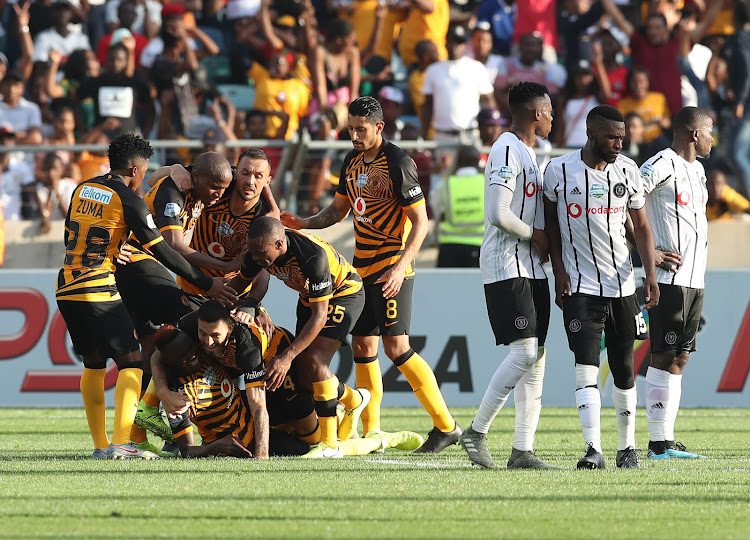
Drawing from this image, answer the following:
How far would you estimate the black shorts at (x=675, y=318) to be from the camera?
8.28 meters

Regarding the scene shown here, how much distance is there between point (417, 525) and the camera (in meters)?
5.19

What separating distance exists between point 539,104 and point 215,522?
10.9ft

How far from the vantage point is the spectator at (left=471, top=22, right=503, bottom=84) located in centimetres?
1638

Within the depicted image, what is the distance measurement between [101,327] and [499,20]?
34.9 ft

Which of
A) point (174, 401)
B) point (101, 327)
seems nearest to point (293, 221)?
point (101, 327)

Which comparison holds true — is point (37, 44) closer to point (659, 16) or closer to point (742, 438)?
point (659, 16)

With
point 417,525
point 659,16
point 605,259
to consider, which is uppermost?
point 659,16

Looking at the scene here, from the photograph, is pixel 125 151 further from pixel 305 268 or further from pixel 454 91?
pixel 454 91

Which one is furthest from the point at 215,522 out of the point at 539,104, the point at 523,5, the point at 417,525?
the point at 523,5

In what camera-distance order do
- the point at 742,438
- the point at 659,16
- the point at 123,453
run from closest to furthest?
the point at 123,453 < the point at 742,438 < the point at 659,16

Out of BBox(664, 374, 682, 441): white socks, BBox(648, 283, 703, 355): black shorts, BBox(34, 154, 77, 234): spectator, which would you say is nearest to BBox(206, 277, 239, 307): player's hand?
BBox(648, 283, 703, 355): black shorts

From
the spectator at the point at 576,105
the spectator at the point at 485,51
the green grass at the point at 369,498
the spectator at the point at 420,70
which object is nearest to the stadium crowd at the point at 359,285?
the green grass at the point at 369,498

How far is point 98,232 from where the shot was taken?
7.91 metres

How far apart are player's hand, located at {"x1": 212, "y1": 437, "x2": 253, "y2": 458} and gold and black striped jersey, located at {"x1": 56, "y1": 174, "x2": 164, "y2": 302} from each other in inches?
48.3
